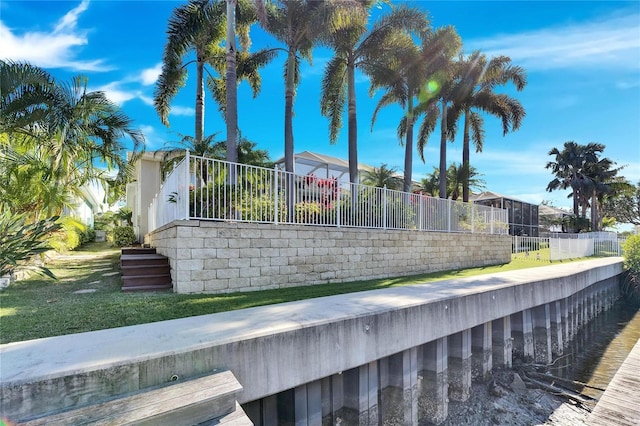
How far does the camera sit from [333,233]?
7648 mm

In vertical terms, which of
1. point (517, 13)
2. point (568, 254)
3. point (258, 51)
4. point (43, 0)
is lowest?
point (568, 254)

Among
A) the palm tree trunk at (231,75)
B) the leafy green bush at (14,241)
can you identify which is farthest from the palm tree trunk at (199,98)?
the leafy green bush at (14,241)

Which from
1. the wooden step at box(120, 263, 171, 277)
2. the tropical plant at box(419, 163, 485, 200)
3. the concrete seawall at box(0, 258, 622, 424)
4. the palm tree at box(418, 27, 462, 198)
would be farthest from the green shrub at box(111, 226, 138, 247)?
the tropical plant at box(419, 163, 485, 200)

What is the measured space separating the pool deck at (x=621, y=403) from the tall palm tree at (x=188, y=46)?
13238 mm

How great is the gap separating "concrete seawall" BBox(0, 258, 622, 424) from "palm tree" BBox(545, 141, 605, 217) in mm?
35568

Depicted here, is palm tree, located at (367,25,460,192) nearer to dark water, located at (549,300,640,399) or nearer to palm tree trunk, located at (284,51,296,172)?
palm tree trunk, located at (284,51,296,172)

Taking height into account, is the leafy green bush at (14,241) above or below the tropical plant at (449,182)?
below

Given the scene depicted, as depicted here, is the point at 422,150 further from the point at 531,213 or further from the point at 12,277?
the point at 12,277

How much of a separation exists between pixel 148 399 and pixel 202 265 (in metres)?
3.49

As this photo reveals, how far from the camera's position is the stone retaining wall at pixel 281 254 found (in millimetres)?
5594

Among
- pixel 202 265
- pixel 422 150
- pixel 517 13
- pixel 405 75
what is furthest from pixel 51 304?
pixel 422 150

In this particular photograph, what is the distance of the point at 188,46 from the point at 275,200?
8942 millimetres

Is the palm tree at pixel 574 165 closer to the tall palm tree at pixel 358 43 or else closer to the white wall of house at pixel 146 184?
the tall palm tree at pixel 358 43

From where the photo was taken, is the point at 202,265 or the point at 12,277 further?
the point at 12,277
